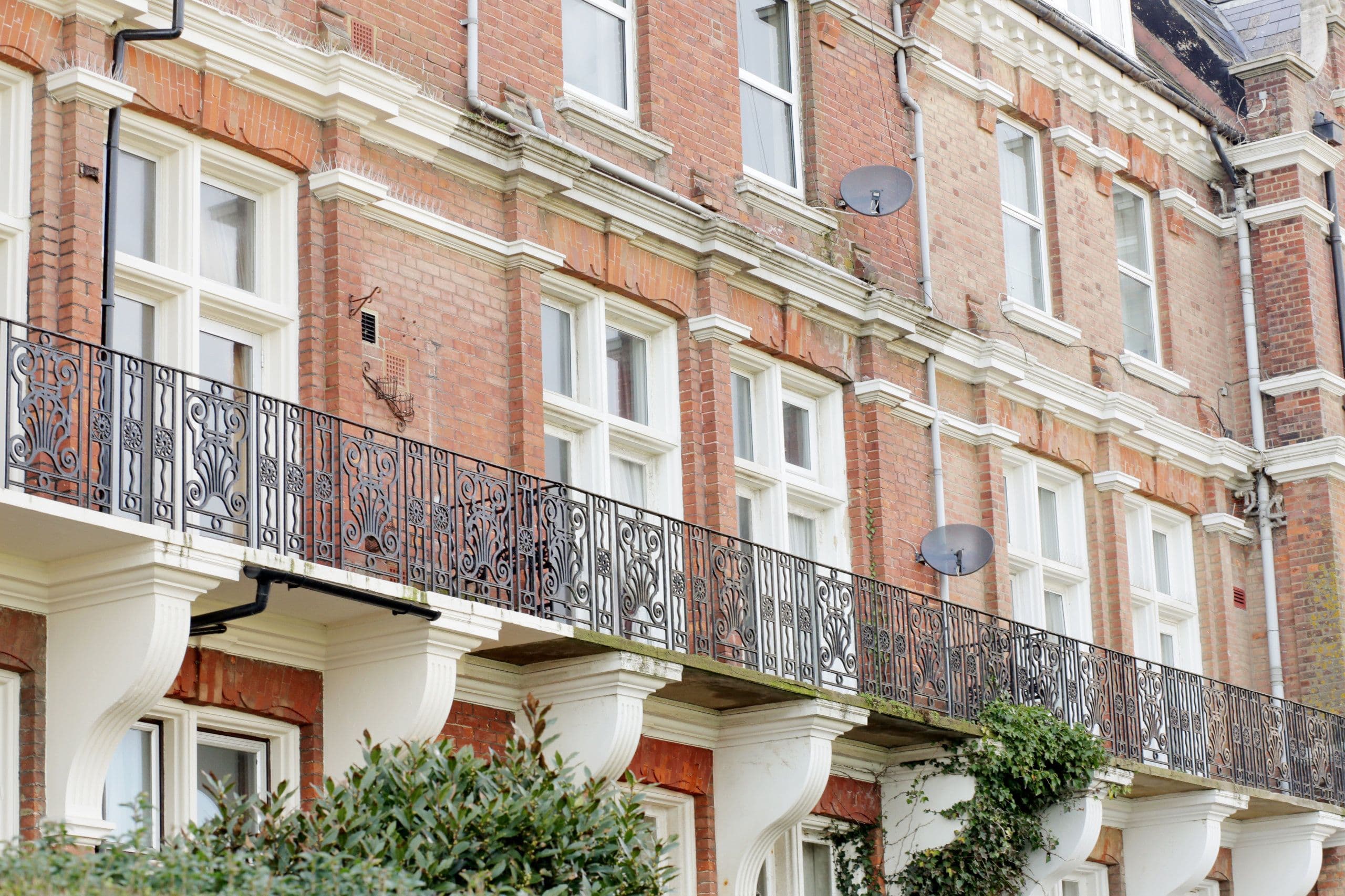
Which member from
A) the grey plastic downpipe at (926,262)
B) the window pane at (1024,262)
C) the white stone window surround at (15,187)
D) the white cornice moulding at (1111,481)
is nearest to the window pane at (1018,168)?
the window pane at (1024,262)

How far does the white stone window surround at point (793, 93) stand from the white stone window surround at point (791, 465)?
1.74 m

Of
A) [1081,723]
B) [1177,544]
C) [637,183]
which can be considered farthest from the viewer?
[1177,544]

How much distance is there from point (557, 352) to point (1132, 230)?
32.4 feet

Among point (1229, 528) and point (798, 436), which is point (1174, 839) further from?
point (798, 436)

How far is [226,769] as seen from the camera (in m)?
14.6

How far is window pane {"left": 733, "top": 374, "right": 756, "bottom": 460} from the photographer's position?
19.4 m

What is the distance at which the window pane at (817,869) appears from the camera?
1919 centimetres

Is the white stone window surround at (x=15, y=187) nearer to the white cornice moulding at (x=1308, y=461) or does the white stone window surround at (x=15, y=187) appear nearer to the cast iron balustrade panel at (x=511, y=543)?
the cast iron balustrade panel at (x=511, y=543)

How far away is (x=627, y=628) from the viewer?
16328mm

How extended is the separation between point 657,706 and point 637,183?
405 centimetres

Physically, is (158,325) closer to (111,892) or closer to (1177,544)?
(111,892)

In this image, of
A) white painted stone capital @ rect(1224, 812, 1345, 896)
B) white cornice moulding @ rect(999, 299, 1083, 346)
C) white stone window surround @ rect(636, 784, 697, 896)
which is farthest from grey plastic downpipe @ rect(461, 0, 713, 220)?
white painted stone capital @ rect(1224, 812, 1345, 896)

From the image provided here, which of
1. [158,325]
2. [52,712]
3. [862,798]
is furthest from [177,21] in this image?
[862,798]

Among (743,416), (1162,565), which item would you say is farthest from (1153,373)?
(743,416)
